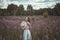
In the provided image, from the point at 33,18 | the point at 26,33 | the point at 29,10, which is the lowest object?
the point at 26,33

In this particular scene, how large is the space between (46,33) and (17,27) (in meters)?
0.40

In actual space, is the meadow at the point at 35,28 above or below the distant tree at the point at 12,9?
below

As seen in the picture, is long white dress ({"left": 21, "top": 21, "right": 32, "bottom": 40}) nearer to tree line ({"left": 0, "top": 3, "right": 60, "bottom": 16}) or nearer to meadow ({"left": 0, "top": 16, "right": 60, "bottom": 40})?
meadow ({"left": 0, "top": 16, "right": 60, "bottom": 40})

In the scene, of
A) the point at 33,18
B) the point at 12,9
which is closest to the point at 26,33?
the point at 33,18

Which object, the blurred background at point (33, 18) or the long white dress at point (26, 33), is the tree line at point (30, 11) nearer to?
the blurred background at point (33, 18)

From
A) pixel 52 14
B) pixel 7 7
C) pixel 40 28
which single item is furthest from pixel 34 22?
pixel 7 7

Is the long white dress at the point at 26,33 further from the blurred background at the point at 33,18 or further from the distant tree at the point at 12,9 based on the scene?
the distant tree at the point at 12,9

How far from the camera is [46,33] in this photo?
229 cm

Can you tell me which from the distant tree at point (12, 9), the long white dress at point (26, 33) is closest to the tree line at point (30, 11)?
the distant tree at point (12, 9)

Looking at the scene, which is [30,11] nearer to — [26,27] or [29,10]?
[29,10]

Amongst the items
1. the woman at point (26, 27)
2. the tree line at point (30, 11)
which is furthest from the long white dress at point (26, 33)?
the tree line at point (30, 11)

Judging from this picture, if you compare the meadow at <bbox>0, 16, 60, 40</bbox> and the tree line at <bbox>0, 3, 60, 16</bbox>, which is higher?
the tree line at <bbox>0, 3, 60, 16</bbox>

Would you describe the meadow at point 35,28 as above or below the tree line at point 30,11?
below

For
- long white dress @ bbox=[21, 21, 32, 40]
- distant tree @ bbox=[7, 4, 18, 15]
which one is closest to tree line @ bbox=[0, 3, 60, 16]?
distant tree @ bbox=[7, 4, 18, 15]
